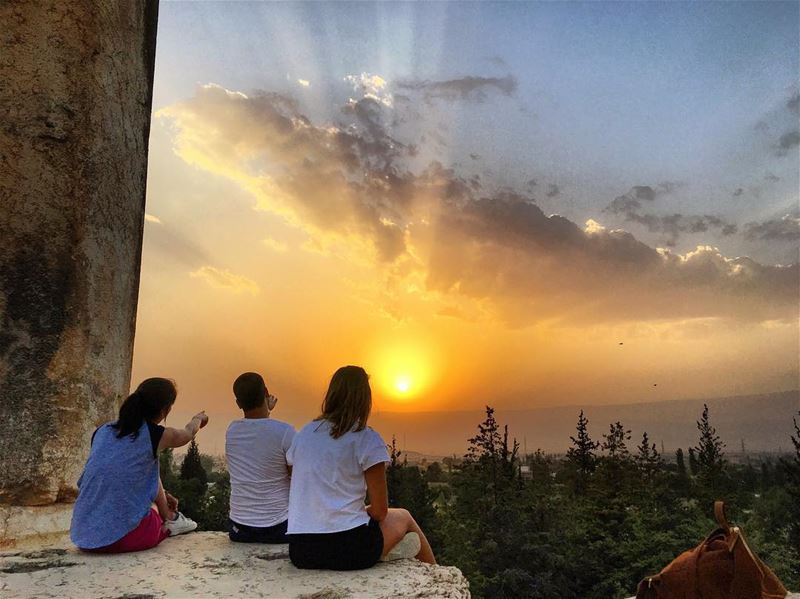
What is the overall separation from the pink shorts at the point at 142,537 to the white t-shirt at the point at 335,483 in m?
1.34

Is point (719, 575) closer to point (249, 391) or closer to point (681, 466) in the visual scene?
point (249, 391)

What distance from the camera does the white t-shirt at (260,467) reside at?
14.8 ft

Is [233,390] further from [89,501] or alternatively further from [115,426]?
[89,501]

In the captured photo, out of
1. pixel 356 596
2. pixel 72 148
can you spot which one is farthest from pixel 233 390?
pixel 72 148

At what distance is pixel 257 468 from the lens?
451cm

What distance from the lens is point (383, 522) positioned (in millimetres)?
3783

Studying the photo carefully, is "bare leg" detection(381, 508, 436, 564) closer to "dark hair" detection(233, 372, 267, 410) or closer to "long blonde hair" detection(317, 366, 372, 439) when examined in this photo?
"long blonde hair" detection(317, 366, 372, 439)

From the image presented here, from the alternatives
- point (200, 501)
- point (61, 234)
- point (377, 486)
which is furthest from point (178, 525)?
point (200, 501)

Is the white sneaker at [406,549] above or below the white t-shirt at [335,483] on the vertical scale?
below

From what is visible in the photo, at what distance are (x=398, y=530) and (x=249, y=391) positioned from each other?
59.2 inches

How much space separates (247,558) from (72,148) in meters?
3.76

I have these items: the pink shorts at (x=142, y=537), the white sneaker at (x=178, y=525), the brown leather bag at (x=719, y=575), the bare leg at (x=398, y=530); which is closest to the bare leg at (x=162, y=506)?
the white sneaker at (x=178, y=525)

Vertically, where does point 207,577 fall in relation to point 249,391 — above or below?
below

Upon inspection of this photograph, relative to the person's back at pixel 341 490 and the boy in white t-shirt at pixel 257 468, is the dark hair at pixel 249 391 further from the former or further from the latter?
the person's back at pixel 341 490
